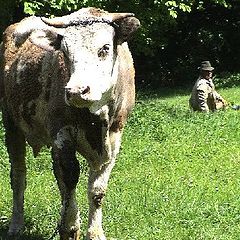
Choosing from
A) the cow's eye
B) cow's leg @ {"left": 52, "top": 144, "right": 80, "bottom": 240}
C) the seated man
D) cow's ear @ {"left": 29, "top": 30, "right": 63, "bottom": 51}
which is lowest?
the seated man

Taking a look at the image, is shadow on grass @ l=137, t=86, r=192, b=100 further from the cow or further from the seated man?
the cow

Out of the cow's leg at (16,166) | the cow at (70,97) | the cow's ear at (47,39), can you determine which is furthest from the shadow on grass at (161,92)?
the cow's ear at (47,39)

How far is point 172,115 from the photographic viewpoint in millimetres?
14938

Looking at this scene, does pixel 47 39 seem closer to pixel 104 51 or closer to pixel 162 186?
pixel 104 51

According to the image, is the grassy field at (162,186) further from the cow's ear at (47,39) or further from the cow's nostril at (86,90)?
the cow's nostril at (86,90)

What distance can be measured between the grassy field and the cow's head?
222 cm

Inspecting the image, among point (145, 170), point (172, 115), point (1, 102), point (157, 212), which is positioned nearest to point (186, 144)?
point (145, 170)

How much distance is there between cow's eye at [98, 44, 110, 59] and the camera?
5.40 meters

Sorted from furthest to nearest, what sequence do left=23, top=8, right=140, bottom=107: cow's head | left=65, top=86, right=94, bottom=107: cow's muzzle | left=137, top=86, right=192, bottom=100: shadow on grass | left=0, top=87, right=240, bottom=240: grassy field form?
1. left=137, top=86, right=192, bottom=100: shadow on grass
2. left=0, top=87, right=240, bottom=240: grassy field
3. left=23, top=8, right=140, bottom=107: cow's head
4. left=65, top=86, right=94, bottom=107: cow's muzzle

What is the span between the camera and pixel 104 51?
544 cm

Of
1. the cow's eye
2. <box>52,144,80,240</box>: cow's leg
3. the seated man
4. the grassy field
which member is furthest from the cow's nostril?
the seated man

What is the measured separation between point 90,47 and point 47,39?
79cm

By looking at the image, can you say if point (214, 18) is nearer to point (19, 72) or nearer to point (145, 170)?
point (145, 170)

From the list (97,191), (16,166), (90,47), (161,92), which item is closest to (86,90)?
(90,47)
